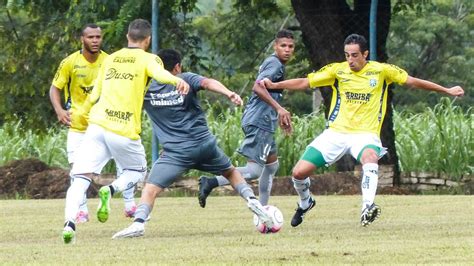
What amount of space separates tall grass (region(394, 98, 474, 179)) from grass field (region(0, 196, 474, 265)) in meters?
3.94

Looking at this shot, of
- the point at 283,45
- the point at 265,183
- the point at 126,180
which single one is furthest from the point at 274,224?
the point at 283,45

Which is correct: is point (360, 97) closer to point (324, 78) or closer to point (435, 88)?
point (324, 78)

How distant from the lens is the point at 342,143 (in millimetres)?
13508

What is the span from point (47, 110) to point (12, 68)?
36.2 inches

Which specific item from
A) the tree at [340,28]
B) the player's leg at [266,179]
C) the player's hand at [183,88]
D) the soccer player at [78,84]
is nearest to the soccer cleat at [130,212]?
the soccer player at [78,84]

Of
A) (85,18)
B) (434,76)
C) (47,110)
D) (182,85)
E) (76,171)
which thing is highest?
(182,85)

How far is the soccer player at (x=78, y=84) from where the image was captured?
15367 mm

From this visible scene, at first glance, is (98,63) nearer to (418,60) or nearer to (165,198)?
(165,198)

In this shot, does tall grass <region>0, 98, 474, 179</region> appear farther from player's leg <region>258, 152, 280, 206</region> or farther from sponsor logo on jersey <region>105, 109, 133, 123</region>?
sponsor logo on jersey <region>105, 109, 133, 123</region>

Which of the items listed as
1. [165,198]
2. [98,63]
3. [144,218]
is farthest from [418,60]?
[144,218]

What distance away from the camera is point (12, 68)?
2464 cm

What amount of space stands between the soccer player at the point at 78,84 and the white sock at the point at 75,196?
3.08 metres

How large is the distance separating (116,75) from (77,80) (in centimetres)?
345

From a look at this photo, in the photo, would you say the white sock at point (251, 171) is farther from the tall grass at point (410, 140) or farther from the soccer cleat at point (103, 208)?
the tall grass at point (410, 140)
